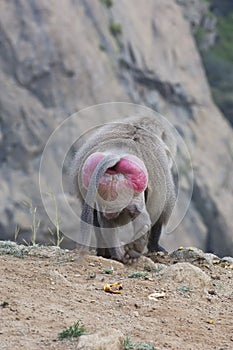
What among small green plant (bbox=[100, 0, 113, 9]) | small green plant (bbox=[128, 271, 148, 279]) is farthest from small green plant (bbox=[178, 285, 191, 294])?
small green plant (bbox=[100, 0, 113, 9])

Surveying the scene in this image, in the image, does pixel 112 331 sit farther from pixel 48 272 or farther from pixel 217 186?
pixel 217 186

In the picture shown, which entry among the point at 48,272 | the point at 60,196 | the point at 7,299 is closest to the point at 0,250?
the point at 48,272

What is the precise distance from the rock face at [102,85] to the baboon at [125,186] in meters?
10.3

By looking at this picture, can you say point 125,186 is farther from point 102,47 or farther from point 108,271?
point 102,47

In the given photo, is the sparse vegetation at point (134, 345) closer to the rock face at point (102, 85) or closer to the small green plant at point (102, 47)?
the rock face at point (102, 85)

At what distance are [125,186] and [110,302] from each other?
1106mm

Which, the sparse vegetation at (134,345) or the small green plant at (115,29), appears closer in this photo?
the sparse vegetation at (134,345)

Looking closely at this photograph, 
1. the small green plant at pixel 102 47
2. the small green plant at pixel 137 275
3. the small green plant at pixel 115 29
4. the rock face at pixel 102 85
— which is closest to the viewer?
the small green plant at pixel 137 275

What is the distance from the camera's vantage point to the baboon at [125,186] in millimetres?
5398

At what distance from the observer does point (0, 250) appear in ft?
17.6

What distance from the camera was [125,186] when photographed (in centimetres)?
541

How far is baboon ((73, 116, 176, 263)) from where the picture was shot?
540cm

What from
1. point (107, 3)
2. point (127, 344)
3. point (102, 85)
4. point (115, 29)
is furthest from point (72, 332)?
point (107, 3)

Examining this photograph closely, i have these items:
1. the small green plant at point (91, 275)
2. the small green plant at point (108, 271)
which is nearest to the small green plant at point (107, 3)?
the small green plant at point (108, 271)
